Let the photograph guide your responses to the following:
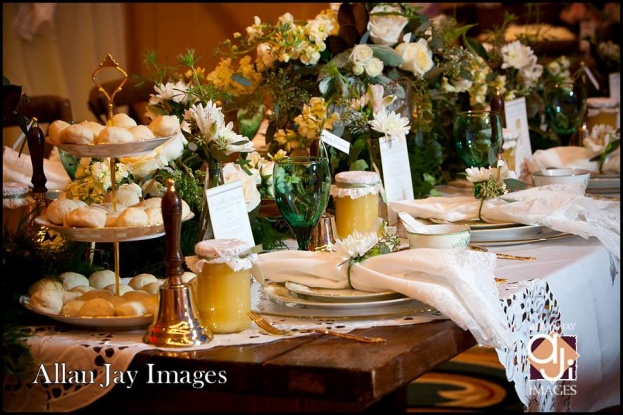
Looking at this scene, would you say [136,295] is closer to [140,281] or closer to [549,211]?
[140,281]

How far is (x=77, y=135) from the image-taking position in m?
1.29

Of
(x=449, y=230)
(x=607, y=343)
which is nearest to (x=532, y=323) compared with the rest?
(x=449, y=230)

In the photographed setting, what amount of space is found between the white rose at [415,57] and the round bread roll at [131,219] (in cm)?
113

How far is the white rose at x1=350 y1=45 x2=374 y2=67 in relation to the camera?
7.08ft

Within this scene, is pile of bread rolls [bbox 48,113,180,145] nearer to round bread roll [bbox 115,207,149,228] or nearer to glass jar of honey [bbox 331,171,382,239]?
round bread roll [bbox 115,207,149,228]

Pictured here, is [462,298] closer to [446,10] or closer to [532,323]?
[532,323]

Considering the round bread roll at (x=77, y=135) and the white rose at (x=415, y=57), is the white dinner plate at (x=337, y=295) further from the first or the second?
the white rose at (x=415, y=57)

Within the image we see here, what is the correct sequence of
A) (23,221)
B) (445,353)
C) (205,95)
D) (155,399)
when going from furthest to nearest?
1. (155,399)
2. (205,95)
3. (23,221)
4. (445,353)

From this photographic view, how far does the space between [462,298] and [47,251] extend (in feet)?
1.94

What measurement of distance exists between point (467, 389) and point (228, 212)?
185cm

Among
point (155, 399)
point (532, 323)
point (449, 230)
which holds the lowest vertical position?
point (155, 399)

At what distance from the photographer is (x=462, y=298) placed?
1278 mm

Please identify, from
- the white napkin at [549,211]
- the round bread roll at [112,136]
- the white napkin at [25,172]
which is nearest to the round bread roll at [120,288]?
the round bread roll at [112,136]

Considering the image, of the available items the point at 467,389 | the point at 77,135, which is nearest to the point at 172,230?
the point at 77,135
